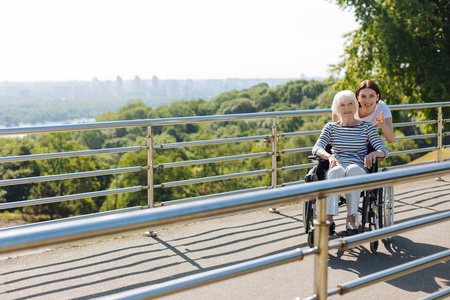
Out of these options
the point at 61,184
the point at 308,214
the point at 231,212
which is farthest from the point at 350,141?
the point at 61,184

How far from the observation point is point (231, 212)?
1.39 metres

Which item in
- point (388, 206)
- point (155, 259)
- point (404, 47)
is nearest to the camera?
point (155, 259)

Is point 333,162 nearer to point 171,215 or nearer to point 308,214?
point 308,214

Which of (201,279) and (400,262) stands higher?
(201,279)

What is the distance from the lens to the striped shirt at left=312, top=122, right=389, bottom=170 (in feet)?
14.3

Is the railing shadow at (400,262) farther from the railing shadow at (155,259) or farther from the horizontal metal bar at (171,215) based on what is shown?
the horizontal metal bar at (171,215)

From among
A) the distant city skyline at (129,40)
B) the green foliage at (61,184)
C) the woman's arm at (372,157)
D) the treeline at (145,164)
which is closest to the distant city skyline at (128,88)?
the distant city skyline at (129,40)

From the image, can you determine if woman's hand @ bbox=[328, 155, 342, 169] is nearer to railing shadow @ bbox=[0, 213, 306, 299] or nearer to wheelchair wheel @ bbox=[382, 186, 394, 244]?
wheelchair wheel @ bbox=[382, 186, 394, 244]

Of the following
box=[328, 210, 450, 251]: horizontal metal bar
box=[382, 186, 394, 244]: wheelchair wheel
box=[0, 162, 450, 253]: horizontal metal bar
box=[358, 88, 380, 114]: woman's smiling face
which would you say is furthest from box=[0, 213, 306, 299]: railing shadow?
box=[0, 162, 450, 253]: horizontal metal bar

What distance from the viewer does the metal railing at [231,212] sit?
44.1 inches

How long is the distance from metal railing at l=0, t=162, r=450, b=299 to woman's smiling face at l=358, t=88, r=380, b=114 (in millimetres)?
2673

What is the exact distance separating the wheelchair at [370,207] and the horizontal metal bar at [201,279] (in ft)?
7.91

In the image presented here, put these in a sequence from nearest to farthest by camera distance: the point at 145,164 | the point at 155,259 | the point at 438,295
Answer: the point at 438,295 → the point at 155,259 → the point at 145,164

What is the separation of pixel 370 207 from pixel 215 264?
1448mm
